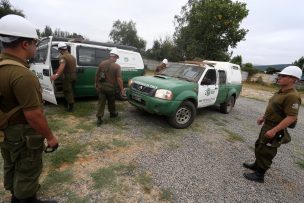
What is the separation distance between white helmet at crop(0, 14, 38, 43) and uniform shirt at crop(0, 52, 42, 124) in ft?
0.52

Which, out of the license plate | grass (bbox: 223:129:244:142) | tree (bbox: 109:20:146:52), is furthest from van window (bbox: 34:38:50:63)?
tree (bbox: 109:20:146:52)

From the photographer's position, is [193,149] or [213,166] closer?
[213,166]

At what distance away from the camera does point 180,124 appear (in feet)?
18.4

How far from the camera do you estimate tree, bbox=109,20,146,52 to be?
1955 inches

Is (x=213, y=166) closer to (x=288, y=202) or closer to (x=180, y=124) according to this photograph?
(x=288, y=202)

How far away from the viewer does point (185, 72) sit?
6.23 metres

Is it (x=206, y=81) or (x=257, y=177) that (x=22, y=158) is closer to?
(x=257, y=177)

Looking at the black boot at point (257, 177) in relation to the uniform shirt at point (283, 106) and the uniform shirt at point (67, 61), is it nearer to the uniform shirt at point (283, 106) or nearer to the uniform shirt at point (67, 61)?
the uniform shirt at point (283, 106)

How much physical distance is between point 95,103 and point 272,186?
17.9ft

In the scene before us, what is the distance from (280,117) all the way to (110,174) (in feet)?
9.16

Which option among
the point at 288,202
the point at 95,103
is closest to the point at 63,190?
the point at 288,202

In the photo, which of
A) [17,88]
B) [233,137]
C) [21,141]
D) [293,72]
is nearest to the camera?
[17,88]

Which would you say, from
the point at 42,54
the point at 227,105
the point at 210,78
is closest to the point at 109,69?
the point at 42,54

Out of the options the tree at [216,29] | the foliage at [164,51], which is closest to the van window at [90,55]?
the tree at [216,29]
